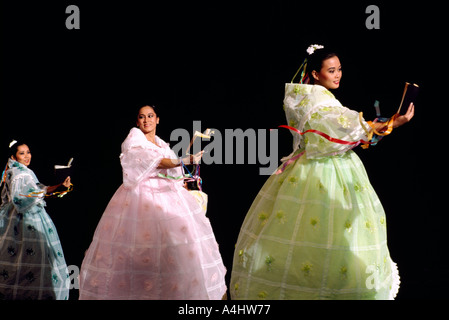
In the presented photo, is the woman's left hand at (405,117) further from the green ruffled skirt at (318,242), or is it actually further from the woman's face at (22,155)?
the woman's face at (22,155)

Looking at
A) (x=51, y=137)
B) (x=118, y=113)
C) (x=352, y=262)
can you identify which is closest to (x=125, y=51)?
(x=118, y=113)

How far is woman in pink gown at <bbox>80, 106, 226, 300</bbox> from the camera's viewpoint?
446cm

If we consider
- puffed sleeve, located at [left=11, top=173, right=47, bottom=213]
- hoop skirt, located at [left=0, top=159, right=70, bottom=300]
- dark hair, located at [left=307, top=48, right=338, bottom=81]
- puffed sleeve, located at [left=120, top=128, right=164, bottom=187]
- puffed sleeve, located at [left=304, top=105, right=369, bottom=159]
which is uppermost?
dark hair, located at [left=307, top=48, right=338, bottom=81]

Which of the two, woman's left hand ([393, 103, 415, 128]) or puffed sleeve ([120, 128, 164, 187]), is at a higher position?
woman's left hand ([393, 103, 415, 128])

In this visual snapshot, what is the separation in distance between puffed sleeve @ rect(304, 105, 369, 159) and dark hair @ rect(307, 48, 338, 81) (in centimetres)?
31

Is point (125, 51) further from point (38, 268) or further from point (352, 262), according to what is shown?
point (352, 262)

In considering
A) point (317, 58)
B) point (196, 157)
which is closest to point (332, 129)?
point (317, 58)

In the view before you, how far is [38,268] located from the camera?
5156 mm

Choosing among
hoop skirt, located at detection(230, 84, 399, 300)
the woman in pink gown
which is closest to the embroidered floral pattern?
hoop skirt, located at detection(230, 84, 399, 300)

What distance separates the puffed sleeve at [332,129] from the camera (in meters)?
3.77

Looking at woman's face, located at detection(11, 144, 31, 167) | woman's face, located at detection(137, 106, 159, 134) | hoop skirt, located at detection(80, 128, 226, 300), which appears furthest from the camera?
woman's face, located at detection(11, 144, 31, 167)

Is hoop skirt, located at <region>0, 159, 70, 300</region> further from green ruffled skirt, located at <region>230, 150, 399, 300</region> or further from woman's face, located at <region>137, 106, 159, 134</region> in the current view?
green ruffled skirt, located at <region>230, 150, 399, 300</region>

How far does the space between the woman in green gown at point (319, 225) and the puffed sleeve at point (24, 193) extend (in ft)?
6.70

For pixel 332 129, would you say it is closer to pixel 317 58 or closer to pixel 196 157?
pixel 317 58
